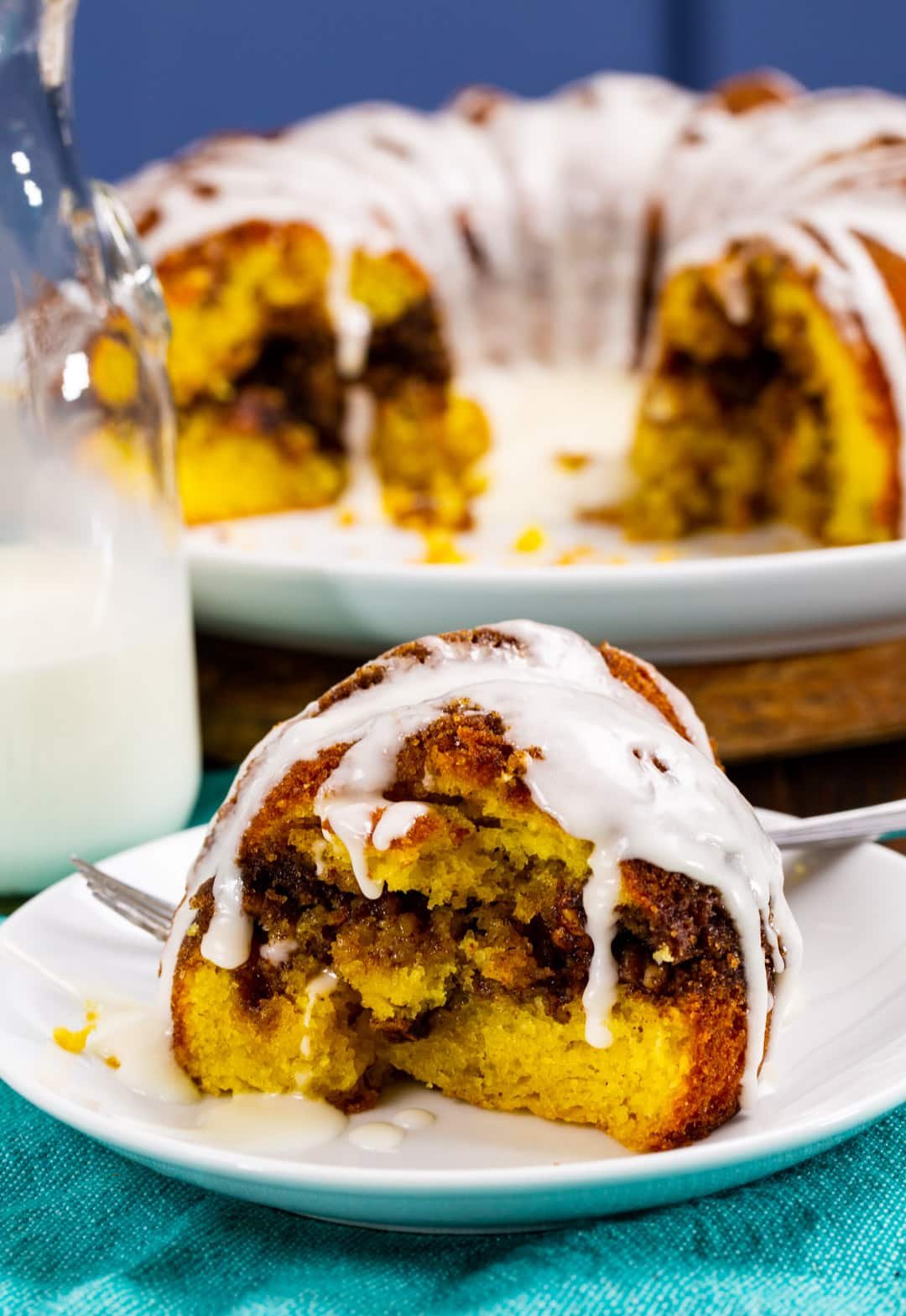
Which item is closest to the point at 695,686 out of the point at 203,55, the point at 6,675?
the point at 6,675

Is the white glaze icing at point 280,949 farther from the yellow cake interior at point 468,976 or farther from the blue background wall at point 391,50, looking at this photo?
the blue background wall at point 391,50

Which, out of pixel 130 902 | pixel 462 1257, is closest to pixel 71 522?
pixel 130 902

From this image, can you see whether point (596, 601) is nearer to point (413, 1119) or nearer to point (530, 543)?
point (530, 543)

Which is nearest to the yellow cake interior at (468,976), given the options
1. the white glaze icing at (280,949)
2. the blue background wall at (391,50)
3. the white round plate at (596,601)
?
the white glaze icing at (280,949)

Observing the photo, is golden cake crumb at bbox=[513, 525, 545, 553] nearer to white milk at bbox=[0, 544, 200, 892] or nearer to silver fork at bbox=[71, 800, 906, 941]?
white milk at bbox=[0, 544, 200, 892]

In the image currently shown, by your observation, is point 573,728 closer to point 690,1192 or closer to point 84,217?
point 690,1192

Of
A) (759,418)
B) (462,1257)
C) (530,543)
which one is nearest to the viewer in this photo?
(462,1257)
